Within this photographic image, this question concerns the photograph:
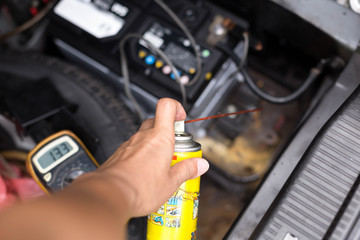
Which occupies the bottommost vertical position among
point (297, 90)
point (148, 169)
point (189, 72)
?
point (148, 169)

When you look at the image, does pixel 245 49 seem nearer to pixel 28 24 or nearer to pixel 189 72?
pixel 189 72

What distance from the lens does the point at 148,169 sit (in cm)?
56

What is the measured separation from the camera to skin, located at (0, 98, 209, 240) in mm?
366

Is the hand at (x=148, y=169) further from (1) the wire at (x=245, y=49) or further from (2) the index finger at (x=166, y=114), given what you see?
(1) the wire at (x=245, y=49)

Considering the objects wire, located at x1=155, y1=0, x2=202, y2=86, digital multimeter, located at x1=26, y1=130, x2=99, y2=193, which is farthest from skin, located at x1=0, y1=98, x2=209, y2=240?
wire, located at x1=155, y1=0, x2=202, y2=86

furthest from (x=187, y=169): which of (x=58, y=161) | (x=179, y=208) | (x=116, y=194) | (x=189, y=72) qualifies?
(x=189, y=72)

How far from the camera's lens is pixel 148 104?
45.6 inches

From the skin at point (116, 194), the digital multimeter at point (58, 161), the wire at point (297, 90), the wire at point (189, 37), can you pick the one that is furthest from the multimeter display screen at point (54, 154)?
the wire at point (297, 90)

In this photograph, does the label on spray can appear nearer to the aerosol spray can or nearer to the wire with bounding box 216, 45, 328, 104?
the aerosol spray can

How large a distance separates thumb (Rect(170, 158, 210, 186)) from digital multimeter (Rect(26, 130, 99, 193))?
31cm

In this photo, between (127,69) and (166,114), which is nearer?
(166,114)

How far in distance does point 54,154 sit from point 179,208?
0.37 metres

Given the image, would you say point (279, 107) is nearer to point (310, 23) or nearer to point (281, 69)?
point (281, 69)

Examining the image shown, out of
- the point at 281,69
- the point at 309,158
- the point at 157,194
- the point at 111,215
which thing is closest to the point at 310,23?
the point at 309,158
